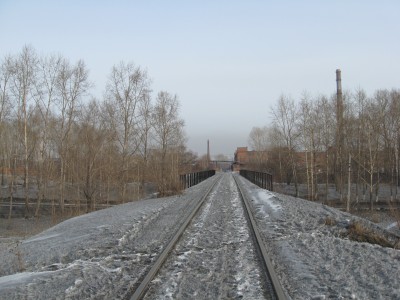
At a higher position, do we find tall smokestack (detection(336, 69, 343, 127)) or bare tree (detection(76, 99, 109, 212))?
tall smokestack (detection(336, 69, 343, 127))

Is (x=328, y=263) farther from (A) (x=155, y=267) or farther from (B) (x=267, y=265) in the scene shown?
(A) (x=155, y=267)

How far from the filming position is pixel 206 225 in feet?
34.6

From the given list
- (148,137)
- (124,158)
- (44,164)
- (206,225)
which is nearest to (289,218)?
(206,225)

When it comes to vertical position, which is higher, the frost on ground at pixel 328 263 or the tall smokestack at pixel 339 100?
the tall smokestack at pixel 339 100

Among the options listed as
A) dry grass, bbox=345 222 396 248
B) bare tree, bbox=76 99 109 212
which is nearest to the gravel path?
dry grass, bbox=345 222 396 248

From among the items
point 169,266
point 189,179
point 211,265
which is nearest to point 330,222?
point 211,265

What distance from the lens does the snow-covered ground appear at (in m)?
5.29

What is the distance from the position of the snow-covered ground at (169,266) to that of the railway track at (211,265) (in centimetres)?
8

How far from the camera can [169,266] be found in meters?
6.48

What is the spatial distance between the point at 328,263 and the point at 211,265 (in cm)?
201

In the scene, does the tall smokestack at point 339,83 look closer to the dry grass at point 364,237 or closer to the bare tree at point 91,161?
the bare tree at point 91,161

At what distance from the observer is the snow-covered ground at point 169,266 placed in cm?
529

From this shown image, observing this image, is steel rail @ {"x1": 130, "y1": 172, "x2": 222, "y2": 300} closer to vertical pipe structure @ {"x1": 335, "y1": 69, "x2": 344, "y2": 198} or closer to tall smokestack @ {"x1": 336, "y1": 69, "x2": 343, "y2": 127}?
tall smokestack @ {"x1": 336, "y1": 69, "x2": 343, "y2": 127}

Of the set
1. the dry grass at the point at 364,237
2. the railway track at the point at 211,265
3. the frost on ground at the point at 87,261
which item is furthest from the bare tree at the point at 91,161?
the dry grass at the point at 364,237
